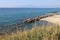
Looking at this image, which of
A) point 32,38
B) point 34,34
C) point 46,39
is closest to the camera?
point 46,39

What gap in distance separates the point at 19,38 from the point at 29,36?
567mm

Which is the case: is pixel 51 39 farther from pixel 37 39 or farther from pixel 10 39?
pixel 10 39

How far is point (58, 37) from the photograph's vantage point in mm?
7449

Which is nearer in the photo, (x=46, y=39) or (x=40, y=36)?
(x=46, y=39)

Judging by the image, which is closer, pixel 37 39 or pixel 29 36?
pixel 37 39

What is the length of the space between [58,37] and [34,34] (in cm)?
115

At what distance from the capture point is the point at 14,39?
748 centimetres

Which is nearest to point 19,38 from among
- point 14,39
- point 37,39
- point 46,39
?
point 14,39

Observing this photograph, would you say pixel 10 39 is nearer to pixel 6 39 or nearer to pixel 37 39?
pixel 6 39

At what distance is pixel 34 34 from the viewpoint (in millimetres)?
8062

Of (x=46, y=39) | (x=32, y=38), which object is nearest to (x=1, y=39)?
(x=32, y=38)

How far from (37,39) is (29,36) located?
65 centimetres

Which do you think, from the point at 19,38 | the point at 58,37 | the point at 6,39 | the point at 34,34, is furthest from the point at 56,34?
the point at 6,39

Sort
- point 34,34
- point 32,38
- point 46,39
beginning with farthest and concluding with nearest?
1. point 34,34
2. point 32,38
3. point 46,39
